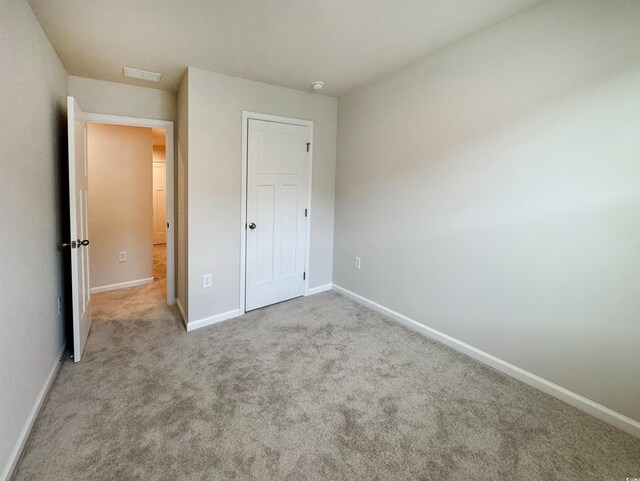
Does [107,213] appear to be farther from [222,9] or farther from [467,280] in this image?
[467,280]

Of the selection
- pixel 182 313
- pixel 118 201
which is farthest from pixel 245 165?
pixel 118 201

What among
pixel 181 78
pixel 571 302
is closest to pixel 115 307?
pixel 181 78

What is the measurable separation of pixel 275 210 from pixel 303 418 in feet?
7.01

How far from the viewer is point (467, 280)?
8.35 ft

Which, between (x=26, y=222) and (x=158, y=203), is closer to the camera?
(x=26, y=222)

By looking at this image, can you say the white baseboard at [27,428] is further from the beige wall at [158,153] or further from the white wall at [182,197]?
the beige wall at [158,153]

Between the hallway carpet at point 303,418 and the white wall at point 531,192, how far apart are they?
346 millimetres

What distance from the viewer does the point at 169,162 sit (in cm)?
344

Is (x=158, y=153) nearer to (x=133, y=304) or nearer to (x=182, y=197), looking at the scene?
(x=133, y=304)

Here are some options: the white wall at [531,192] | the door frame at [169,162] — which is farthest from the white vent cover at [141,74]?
the white wall at [531,192]

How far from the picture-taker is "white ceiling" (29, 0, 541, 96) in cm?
192

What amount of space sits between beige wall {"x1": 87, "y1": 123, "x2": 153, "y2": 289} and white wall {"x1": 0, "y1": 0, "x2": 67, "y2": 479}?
151 cm

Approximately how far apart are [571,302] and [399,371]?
1163mm

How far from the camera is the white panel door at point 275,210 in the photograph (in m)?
3.31
